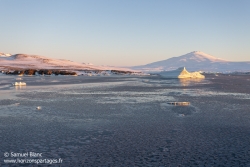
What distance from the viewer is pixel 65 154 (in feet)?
24.6

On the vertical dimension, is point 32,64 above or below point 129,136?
above

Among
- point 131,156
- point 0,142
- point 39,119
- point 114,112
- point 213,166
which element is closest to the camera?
point 213,166

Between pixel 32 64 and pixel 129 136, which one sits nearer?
pixel 129 136

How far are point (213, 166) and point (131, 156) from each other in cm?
217

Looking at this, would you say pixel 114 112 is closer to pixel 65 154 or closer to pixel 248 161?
pixel 65 154

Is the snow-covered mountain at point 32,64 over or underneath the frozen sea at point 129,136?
over

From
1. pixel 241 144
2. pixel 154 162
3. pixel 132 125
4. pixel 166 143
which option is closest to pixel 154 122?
pixel 132 125

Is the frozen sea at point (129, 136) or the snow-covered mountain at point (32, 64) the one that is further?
the snow-covered mountain at point (32, 64)

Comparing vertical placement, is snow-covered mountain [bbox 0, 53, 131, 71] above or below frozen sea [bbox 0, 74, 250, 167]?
above

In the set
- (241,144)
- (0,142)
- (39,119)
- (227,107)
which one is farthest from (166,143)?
(227,107)

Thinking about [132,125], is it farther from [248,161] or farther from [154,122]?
[248,161]

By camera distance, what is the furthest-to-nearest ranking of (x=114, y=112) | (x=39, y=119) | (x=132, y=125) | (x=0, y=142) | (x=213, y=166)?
1. (x=114, y=112)
2. (x=39, y=119)
3. (x=132, y=125)
4. (x=0, y=142)
5. (x=213, y=166)

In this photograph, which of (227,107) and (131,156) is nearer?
(131,156)

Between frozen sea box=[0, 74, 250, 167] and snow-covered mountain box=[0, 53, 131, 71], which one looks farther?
snow-covered mountain box=[0, 53, 131, 71]
